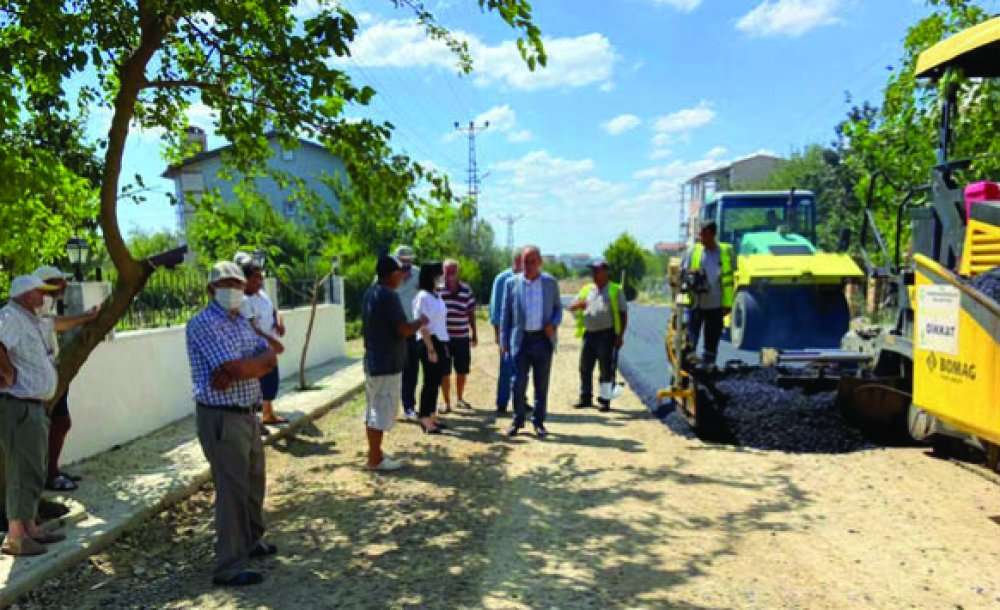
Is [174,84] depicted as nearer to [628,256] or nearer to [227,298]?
[227,298]

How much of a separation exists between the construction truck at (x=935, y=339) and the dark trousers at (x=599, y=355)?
869mm

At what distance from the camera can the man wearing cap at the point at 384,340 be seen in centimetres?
589

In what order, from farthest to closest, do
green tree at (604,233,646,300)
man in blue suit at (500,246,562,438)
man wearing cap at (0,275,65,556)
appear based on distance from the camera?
green tree at (604,233,646,300)
man in blue suit at (500,246,562,438)
man wearing cap at (0,275,65,556)

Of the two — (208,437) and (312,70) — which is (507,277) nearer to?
(312,70)

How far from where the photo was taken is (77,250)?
6832 millimetres

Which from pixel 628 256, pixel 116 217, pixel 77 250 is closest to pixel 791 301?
pixel 116 217

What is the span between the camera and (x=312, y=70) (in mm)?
5012

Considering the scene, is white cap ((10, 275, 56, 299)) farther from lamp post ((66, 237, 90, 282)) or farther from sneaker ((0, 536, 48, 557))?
lamp post ((66, 237, 90, 282))

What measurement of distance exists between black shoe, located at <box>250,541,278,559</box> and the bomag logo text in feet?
14.1

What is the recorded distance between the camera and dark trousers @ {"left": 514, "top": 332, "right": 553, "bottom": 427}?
7.31 metres

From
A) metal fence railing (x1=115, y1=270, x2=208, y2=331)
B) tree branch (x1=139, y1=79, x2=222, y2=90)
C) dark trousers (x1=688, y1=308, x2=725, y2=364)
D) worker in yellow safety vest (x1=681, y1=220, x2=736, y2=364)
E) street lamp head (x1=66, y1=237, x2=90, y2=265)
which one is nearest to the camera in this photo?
tree branch (x1=139, y1=79, x2=222, y2=90)

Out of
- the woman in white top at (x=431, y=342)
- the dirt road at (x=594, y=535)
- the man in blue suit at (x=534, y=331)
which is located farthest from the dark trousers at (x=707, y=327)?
the woman in white top at (x=431, y=342)

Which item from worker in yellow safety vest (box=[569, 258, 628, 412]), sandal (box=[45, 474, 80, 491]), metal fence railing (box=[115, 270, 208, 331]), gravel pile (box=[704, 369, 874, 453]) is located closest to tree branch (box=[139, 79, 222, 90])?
metal fence railing (box=[115, 270, 208, 331])

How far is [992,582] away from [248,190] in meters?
7.85
